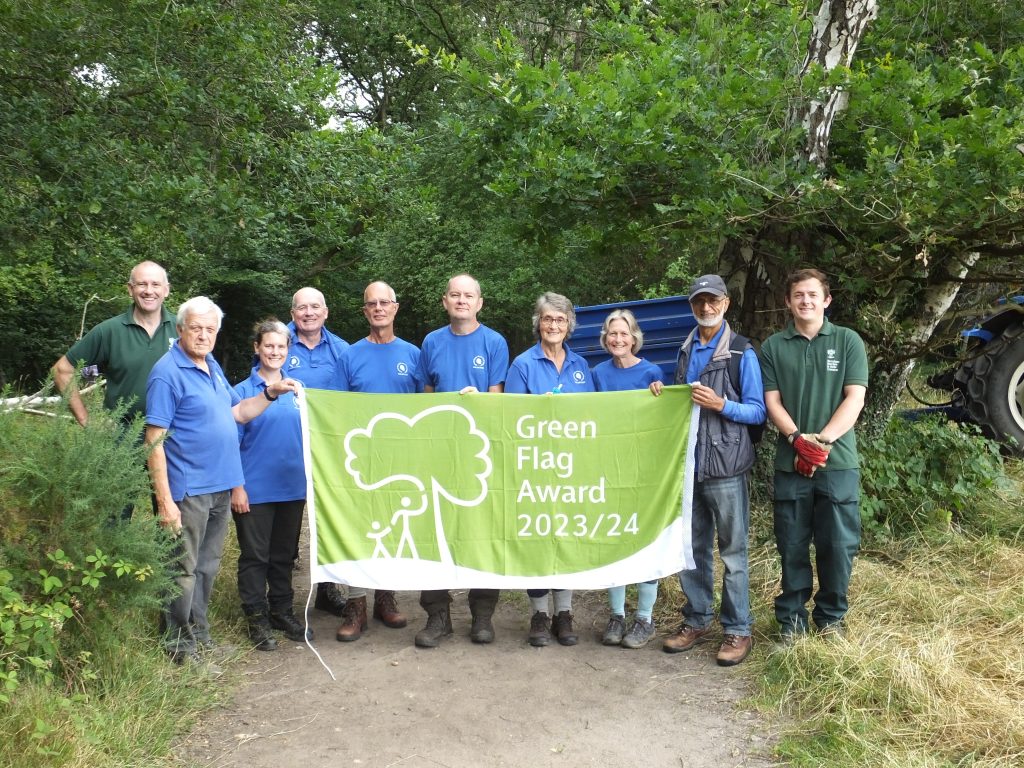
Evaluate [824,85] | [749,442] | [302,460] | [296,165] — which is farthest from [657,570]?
[296,165]

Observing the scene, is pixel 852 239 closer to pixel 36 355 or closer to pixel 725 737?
pixel 725 737

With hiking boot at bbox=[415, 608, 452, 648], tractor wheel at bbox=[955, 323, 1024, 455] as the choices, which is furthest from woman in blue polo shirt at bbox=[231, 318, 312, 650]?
tractor wheel at bbox=[955, 323, 1024, 455]

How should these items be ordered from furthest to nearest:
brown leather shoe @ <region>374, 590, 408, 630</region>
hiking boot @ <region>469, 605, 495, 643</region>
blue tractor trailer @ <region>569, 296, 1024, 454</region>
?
blue tractor trailer @ <region>569, 296, 1024, 454</region> < brown leather shoe @ <region>374, 590, 408, 630</region> < hiking boot @ <region>469, 605, 495, 643</region>

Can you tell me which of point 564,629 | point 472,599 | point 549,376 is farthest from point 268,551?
point 549,376

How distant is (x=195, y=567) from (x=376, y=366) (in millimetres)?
1575

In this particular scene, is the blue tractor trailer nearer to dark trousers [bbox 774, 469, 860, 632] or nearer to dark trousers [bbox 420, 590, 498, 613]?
dark trousers [bbox 774, 469, 860, 632]

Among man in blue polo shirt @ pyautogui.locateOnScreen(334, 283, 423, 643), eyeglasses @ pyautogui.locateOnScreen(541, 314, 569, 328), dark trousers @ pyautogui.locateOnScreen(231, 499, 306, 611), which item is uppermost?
eyeglasses @ pyautogui.locateOnScreen(541, 314, 569, 328)

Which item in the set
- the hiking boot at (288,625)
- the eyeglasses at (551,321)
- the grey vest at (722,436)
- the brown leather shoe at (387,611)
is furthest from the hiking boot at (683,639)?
the hiking boot at (288,625)

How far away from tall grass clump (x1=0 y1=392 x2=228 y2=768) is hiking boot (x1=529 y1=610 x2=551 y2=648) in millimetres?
1853

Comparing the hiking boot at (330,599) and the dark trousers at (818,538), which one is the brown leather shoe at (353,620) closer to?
the hiking boot at (330,599)

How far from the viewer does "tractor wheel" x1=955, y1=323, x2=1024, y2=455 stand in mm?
7203

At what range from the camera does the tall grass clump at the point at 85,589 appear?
3.62 meters

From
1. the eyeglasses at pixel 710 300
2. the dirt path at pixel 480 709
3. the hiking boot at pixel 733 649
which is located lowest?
the dirt path at pixel 480 709

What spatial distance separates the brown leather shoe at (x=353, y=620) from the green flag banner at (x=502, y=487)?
457 millimetres
